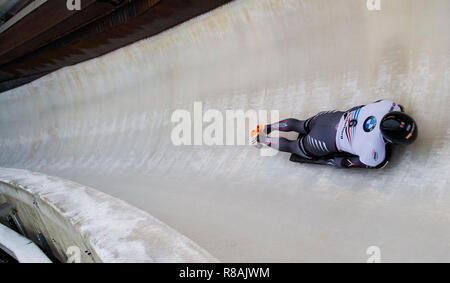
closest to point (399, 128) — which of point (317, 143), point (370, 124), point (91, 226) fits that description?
point (370, 124)

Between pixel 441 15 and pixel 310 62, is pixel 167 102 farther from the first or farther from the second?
pixel 441 15

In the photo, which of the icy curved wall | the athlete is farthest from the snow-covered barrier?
the athlete

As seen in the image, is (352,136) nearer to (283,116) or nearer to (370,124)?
(370,124)

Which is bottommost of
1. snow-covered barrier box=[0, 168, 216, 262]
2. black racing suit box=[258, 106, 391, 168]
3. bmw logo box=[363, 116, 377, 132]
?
snow-covered barrier box=[0, 168, 216, 262]

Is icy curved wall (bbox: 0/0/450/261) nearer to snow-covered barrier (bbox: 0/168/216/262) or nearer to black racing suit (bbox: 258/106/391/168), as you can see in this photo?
black racing suit (bbox: 258/106/391/168)

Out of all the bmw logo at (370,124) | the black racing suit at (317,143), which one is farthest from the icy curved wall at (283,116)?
the bmw logo at (370,124)

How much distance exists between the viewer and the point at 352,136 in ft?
6.25

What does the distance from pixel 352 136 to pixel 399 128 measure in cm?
35

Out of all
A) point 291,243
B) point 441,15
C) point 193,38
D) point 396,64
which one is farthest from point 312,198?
point 193,38

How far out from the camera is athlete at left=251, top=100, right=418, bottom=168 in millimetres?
1604

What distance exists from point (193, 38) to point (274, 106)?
1.39 meters

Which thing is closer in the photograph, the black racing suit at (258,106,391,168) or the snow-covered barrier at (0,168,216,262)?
the snow-covered barrier at (0,168,216,262)
